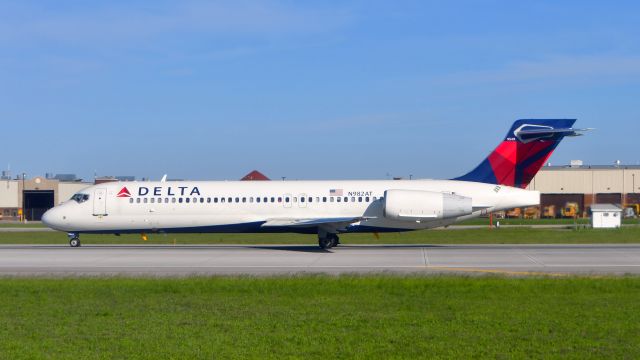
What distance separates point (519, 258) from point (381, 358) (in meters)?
17.4

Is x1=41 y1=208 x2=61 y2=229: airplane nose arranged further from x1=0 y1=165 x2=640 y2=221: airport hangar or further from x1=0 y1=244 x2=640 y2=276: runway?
x1=0 y1=165 x2=640 y2=221: airport hangar

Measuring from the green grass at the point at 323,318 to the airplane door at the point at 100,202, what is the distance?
15307mm

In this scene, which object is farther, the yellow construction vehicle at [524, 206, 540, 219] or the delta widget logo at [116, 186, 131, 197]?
the yellow construction vehicle at [524, 206, 540, 219]

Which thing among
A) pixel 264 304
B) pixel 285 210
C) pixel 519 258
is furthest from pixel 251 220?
pixel 264 304

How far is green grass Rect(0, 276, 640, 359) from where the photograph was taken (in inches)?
423

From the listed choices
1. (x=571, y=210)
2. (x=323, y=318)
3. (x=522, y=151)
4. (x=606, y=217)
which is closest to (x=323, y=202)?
(x=522, y=151)

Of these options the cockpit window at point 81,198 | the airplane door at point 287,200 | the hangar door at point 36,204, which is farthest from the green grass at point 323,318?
the hangar door at point 36,204

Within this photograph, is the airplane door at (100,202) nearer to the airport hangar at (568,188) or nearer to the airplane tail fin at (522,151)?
the airplane tail fin at (522,151)

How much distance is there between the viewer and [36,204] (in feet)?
327

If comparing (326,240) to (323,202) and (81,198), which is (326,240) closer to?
(323,202)

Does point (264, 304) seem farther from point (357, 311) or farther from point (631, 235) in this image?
point (631, 235)

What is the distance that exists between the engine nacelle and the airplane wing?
1.35 meters

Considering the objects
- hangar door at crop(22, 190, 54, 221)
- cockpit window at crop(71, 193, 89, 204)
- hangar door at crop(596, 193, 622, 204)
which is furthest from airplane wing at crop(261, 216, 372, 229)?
hangar door at crop(22, 190, 54, 221)

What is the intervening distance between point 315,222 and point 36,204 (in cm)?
7700
